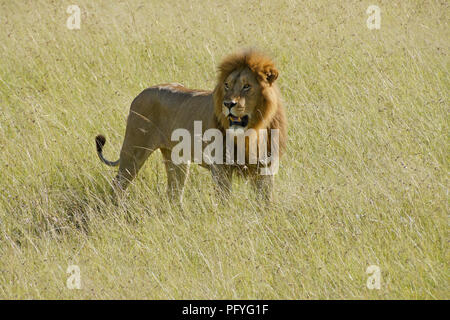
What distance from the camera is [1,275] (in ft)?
12.4

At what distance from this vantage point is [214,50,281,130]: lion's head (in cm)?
426

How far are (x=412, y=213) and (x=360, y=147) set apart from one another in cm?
139

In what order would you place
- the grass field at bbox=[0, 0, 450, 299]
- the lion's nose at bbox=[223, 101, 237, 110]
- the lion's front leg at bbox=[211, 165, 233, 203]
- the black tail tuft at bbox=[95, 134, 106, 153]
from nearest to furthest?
the grass field at bbox=[0, 0, 450, 299] → the lion's nose at bbox=[223, 101, 237, 110] → the lion's front leg at bbox=[211, 165, 233, 203] → the black tail tuft at bbox=[95, 134, 106, 153]

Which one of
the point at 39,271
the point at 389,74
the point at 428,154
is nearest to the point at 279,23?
the point at 389,74

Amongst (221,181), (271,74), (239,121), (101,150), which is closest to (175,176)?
(101,150)

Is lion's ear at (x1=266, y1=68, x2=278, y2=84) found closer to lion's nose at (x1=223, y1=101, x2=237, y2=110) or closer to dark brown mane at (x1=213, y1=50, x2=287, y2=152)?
dark brown mane at (x1=213, y1=50, x2=287, y2=152)

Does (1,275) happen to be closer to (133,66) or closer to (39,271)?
(39,271)

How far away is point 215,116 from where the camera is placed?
450 cm

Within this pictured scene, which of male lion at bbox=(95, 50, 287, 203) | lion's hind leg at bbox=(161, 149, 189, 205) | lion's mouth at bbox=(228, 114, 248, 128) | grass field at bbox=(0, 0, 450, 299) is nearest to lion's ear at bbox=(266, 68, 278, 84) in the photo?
male lion at bbox=(95, 50, 287, 203)

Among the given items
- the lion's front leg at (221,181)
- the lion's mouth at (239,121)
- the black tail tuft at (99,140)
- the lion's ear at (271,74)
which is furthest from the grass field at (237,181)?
the lion's ear at (271,74)

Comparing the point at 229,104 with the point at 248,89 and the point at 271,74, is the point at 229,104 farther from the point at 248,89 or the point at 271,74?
the point at 271,74

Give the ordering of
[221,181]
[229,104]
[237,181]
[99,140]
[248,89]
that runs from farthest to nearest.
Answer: [99,140] < [237,181] < [221,181] < [248,89] < [229,104]

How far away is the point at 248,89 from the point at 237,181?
1049mm

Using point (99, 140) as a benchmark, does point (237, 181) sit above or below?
below
